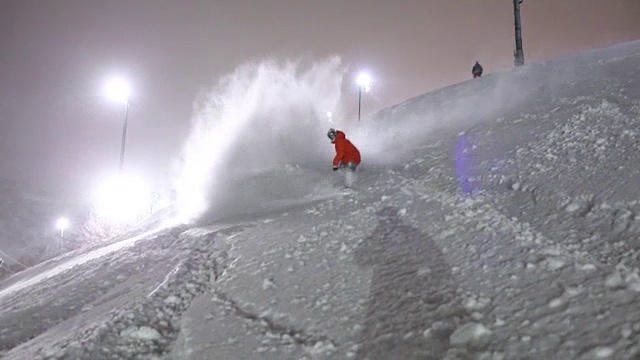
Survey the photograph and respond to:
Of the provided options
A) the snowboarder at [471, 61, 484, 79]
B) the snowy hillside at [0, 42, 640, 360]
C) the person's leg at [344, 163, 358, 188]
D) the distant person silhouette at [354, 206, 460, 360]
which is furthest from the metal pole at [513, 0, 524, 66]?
the distant person silhouette at [354, 206, 460, 360]

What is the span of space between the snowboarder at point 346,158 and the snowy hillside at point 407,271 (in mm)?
437

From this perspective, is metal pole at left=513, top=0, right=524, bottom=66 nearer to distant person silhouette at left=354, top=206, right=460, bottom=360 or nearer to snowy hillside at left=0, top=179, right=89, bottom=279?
distant person silhouette at left=354, top=206, right=460, bottom=360

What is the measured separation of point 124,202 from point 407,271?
4018 cm

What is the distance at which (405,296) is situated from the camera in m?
4.34

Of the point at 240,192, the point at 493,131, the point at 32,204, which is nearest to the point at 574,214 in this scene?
the point at 493,131

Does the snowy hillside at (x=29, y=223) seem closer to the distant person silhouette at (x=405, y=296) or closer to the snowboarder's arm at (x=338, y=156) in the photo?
the snowboarder's arm at (x=338, y=156)

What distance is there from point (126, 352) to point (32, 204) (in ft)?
254

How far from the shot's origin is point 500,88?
50.1ft

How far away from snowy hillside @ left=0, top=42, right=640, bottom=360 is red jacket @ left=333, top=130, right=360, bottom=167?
2.25ft

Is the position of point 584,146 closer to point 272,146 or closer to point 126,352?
point 126,352

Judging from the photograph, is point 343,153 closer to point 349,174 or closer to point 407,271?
point 349,174

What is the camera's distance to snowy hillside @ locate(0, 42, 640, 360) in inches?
140

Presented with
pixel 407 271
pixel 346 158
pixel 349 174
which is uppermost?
pixel 346 158

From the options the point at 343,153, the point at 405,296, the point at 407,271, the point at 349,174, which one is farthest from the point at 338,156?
the point at 405,296
